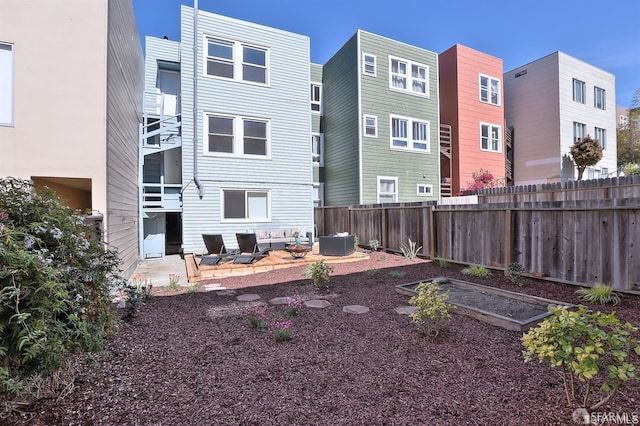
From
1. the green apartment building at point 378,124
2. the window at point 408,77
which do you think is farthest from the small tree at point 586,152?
the window at point 408,77

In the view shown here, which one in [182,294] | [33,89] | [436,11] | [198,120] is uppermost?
[436,11]

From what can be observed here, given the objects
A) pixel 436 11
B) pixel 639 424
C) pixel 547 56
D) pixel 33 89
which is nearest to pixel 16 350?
pixel 639 424

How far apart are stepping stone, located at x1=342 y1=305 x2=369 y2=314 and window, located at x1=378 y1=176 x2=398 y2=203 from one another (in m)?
10.2

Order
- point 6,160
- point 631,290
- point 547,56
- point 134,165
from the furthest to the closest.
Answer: point 547,56
point 134,165
point 6,160
point 631,290

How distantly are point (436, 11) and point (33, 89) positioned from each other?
1301cm

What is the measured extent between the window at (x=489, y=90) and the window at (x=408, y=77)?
12.6ft

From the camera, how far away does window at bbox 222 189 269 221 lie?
11406mm

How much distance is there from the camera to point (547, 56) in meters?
18.5

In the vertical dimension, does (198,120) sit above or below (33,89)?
above

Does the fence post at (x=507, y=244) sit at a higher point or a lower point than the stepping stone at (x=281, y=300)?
higher

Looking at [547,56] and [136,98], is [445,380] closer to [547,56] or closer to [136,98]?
[136,98]

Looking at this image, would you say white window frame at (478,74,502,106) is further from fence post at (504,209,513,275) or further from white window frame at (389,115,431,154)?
fence post at (504,209,513,275)

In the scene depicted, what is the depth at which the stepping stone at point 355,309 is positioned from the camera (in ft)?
14.7

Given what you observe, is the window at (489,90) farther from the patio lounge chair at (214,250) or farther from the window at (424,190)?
the patio lounge chair at (214,250)
